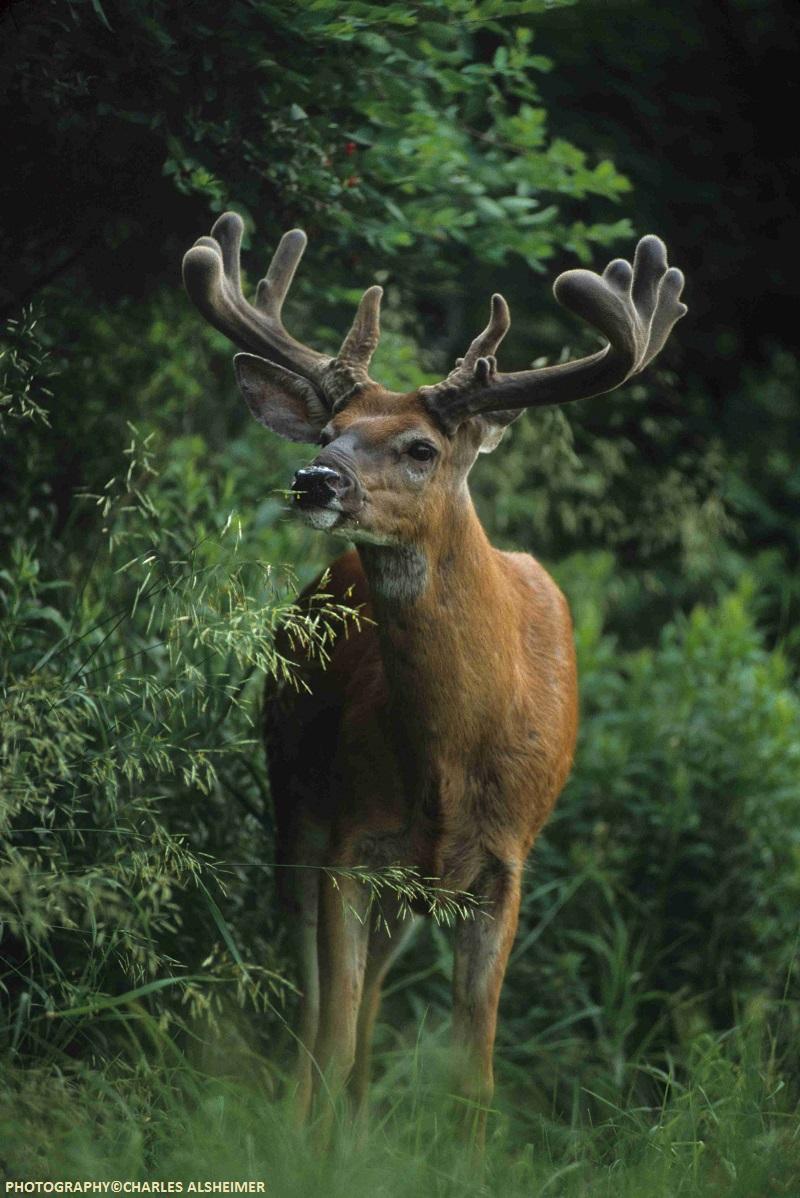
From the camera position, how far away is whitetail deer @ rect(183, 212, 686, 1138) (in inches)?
163

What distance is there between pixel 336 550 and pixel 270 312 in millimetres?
2008

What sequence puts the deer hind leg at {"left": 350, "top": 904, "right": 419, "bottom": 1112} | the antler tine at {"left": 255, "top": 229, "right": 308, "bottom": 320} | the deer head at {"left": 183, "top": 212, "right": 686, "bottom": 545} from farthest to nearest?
the deer hind leg at {"left": 350, "top": 904, "right": 419, "bottom": 1112} < the antler tine at {"left": 255, "top": 229, "right": 308, "bottom": 320} < the deer head at {"left": 183, "top": 212, "right": 686, "bottom": 545}

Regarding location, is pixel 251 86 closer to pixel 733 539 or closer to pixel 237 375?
pixel 237 375

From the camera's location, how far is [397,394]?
430 cm

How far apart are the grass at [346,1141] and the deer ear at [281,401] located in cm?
174

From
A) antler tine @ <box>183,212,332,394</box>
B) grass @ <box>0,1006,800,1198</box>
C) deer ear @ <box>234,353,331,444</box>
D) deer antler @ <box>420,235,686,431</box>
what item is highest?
deer antler @ <box>420,235,686,431</box>

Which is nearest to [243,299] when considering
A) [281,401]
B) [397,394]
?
[281,401]

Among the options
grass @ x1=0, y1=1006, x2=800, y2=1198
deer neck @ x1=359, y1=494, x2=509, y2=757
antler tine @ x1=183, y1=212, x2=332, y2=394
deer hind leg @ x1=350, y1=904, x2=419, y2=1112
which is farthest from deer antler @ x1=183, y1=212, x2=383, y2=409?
grass @ x1=0, y1=1006, x2=800, y2=1198

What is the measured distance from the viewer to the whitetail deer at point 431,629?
163 inches

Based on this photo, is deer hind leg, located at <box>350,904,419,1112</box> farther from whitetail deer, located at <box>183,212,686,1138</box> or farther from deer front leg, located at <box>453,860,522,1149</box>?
deer front leg, located at <box>453,860,522,1149</box>

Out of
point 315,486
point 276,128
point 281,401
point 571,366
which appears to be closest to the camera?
point 315,486

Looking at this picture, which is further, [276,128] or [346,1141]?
[276,128]

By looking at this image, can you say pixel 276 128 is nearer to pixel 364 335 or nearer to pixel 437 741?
pixel 364 335

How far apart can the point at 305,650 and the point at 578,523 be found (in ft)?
9.35
